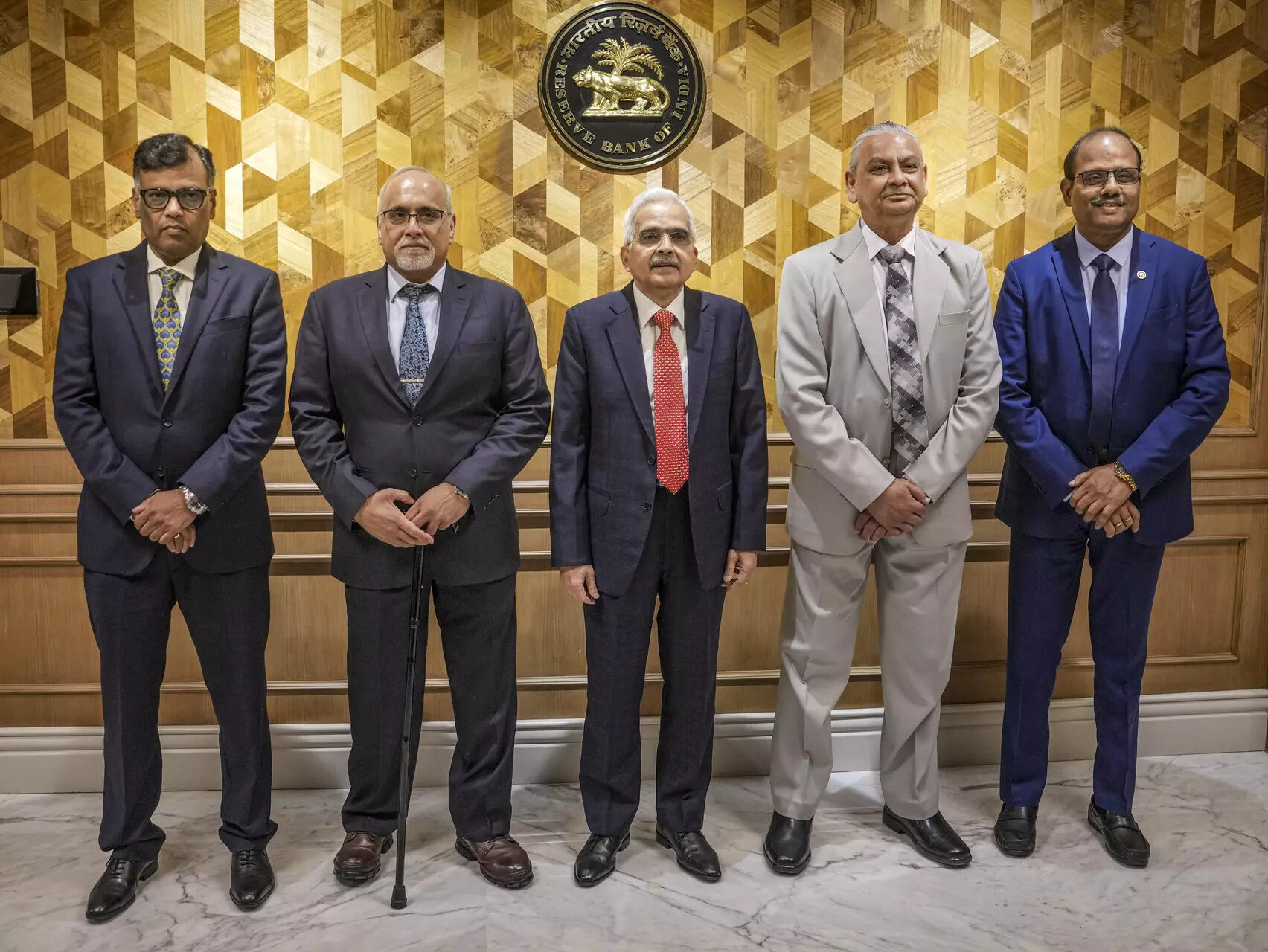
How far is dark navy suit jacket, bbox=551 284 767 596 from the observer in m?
2.46

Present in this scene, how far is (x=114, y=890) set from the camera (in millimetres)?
2426

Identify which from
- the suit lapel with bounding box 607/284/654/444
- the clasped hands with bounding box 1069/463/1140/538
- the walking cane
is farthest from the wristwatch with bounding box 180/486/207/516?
the clasped hands with bounding box 1069/463/1140/538

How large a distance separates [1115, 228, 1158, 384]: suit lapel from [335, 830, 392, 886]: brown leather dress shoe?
7.54 ft

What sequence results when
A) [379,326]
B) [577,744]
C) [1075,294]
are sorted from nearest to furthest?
[379,326] → [1075,294] → [577,744]

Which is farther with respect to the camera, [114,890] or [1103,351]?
[1103,351]

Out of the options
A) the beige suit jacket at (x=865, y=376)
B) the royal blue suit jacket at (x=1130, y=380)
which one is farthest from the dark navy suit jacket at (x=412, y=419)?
the royal blue suit jacket at (x=1130, y=380)

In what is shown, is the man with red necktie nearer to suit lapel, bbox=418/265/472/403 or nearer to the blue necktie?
suit lapel, bbox=418/265/472/403

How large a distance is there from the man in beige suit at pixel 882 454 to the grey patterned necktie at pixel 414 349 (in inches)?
35.6

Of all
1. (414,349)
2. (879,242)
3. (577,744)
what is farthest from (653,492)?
(577,744)

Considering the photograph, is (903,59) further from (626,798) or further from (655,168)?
(626,798)

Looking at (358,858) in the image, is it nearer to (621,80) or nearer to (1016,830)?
(1016,830)

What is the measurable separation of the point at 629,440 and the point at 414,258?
689mm

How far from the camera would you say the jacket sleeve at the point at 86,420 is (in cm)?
233

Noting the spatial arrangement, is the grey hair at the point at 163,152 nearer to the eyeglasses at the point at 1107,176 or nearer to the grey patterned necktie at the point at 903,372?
the grey patterned necktie at the point at 903,372
